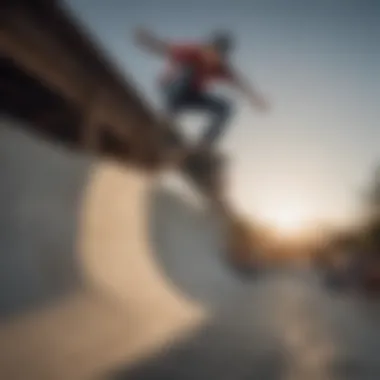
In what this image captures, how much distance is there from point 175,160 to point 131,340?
44.9 inches

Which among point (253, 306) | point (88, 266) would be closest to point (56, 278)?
point (88, 266)

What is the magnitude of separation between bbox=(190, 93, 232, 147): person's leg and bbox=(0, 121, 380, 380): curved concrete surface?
453 millimetres

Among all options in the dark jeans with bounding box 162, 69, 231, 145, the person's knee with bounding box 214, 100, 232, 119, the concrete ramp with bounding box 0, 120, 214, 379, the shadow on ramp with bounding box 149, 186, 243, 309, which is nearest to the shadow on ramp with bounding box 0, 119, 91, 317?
the concrete ramp with bounding box 0, 120, 214, 379

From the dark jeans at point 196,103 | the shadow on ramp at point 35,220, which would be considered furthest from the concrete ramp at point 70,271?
the dark jeans at point 196,103

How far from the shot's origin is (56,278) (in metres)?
2.46

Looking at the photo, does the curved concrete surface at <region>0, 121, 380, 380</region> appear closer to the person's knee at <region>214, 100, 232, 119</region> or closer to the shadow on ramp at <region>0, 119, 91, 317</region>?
the shadow on ramp at <region>0, 119, 91, 317</region>

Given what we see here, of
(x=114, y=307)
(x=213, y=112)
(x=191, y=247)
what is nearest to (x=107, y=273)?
(x=114, y=307)

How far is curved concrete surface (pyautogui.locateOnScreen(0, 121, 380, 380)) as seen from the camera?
7.27 feet

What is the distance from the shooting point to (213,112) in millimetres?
2941

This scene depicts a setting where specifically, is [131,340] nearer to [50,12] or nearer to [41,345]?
[41,345]

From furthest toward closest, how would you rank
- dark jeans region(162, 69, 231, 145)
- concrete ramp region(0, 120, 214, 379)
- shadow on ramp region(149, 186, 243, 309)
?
1. shadow on ramp region(149, 186, 243, 309)
2. dark jeans region(162, 69, 231, 145)
3. concrete ramp region(0, 120, 214, 379)

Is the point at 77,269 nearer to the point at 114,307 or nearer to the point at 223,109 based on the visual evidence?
the point at 114,307

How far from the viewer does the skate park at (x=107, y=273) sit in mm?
2246

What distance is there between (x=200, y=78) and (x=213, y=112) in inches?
6.8
